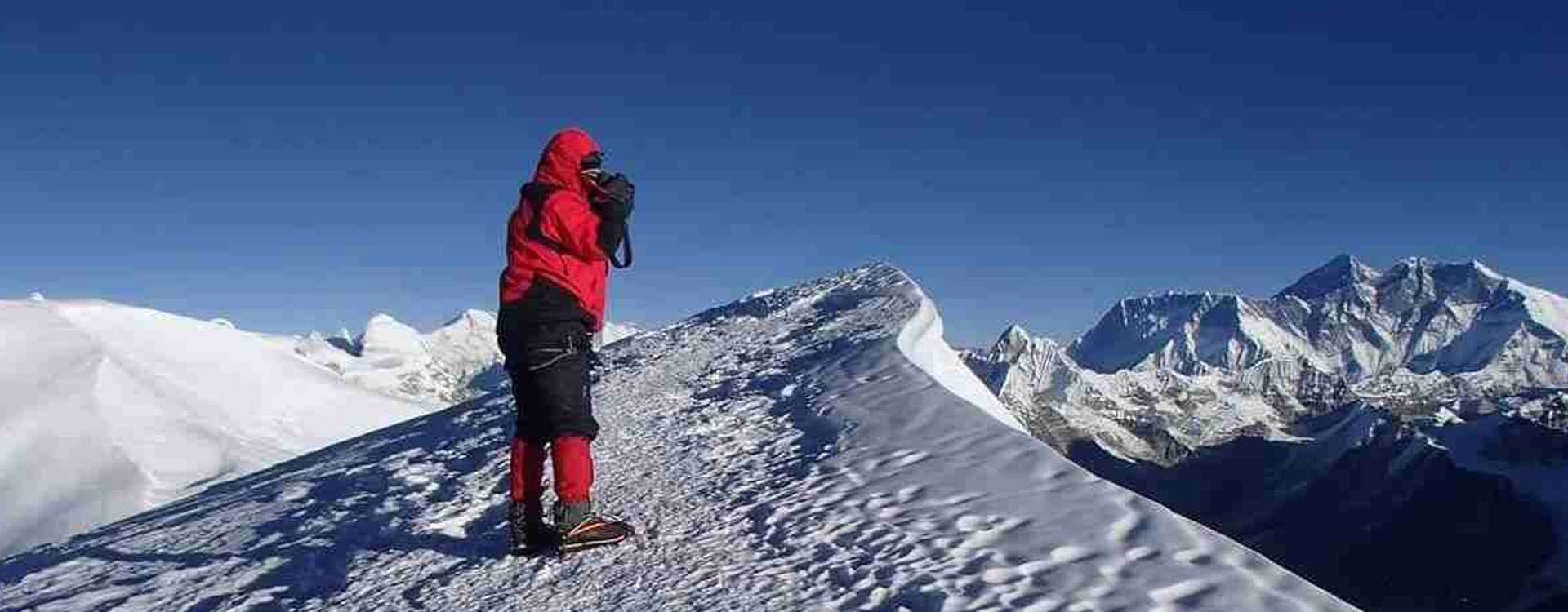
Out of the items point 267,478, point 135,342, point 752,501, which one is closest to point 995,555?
point 752,501

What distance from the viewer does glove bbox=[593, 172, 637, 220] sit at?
6.35 m

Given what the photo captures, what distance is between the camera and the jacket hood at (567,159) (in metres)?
6.42

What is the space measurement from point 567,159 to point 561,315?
0.96m

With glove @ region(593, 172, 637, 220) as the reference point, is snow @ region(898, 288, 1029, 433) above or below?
below

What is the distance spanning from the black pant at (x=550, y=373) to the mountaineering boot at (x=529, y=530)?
45cm

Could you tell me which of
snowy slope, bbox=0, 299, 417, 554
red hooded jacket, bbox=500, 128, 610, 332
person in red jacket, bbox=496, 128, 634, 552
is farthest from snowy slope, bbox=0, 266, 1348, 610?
snowy slope, bbox=0, 299, 417, 554

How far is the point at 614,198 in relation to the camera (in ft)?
20.8

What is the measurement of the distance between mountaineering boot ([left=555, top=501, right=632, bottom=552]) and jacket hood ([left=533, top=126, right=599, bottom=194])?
6.42ft

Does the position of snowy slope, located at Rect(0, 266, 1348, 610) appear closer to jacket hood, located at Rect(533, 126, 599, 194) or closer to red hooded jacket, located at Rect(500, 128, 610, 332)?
red hooded jacket, located at Rect(500, 128, 610, 332)

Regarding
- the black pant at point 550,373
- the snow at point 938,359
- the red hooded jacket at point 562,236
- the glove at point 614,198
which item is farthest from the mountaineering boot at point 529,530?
the snow at point 938,359

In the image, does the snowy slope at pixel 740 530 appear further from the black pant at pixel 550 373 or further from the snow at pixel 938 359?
the black pant at pixel 550 373

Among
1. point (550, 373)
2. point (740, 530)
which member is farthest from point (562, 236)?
point (740, 530)

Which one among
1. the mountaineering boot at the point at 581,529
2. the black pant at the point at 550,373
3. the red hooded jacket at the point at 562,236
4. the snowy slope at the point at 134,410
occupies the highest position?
the snowy slope at the point at 134,410

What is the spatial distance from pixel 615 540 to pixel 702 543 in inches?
22.3
